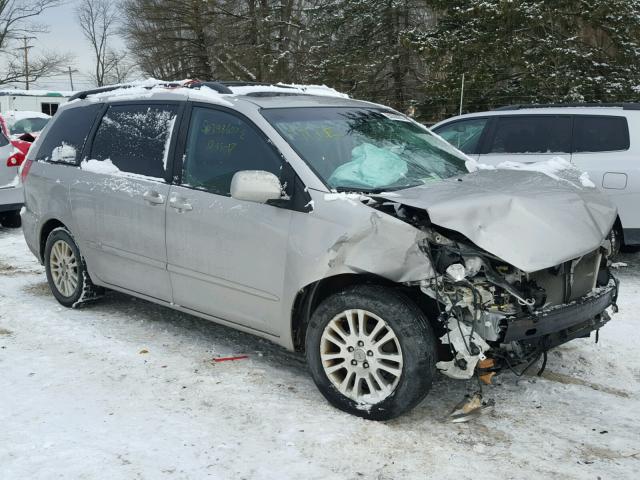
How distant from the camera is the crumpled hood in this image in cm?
327

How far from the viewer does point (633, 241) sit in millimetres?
6598

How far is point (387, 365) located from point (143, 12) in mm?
30653

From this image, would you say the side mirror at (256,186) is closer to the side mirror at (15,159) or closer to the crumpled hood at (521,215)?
the crumpled hood at (521,215)

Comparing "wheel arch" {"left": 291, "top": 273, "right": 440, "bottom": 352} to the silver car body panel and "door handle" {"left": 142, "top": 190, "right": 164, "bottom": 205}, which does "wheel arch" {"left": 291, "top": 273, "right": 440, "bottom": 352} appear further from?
"door handle" {"left": 142, "top": 190, "right": 164, "bottom": 205}

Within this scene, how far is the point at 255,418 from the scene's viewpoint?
3584mm

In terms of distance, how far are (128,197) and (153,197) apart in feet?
0.96

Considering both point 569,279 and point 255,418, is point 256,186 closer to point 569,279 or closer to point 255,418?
point 255,418

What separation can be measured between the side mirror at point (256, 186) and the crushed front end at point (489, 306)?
928 millimetres

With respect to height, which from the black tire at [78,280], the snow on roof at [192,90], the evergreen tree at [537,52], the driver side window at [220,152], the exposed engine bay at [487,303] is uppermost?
the evergreen tree at [537,52]

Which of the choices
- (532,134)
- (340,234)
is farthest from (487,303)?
(532,134)

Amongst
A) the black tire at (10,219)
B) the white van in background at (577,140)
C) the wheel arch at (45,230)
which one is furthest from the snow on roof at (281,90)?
the black tire at (10,219)

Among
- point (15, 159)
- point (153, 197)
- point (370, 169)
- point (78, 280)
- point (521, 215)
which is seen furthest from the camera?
point (15, 159)

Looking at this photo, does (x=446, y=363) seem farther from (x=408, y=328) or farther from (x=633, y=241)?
(x=633, y=241)

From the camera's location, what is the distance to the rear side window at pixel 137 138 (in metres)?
4.61
